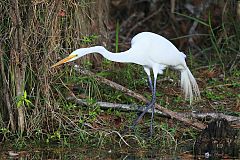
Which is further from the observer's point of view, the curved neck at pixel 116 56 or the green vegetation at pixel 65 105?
the curved neck at pixel 116 56

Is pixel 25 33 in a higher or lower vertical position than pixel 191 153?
higher

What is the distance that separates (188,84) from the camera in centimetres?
780

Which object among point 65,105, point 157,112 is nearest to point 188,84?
point 157,112

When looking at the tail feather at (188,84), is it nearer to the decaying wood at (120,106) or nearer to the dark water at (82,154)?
the decaying wood at (120,106)

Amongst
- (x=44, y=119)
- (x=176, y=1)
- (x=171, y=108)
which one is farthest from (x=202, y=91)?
(x=176, y=1)

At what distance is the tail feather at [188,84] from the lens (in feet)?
25.6

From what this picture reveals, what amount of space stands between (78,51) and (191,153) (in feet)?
4.62

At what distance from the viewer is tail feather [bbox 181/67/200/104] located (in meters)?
7.80

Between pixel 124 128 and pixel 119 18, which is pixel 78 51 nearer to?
pixel 124 128

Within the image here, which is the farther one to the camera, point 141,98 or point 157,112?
point 157,112

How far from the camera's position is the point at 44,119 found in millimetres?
7055

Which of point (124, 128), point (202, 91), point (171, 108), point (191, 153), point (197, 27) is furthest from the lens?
point (197, 27)

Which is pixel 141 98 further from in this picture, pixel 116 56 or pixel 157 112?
pixel 116 56

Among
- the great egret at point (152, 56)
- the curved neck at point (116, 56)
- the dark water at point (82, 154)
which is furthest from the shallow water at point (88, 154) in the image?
the curved neck at point (116, 56)
